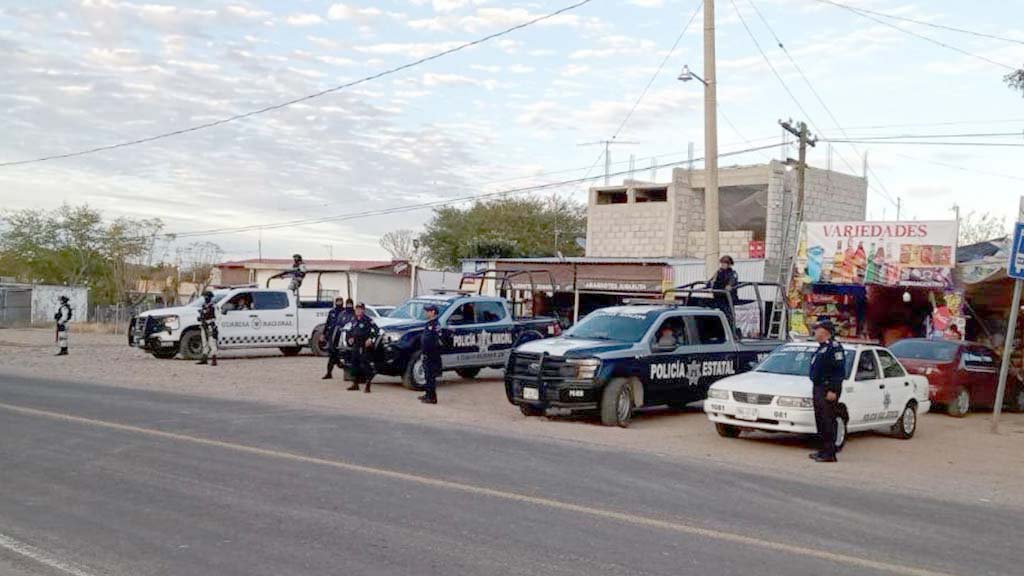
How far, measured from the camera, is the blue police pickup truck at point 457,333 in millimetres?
20672

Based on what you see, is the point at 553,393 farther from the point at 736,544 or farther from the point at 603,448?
the point at 736,544

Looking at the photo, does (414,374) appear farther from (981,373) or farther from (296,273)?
(981,373)

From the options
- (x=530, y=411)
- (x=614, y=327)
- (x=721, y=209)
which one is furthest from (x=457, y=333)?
(x=721, y=209)

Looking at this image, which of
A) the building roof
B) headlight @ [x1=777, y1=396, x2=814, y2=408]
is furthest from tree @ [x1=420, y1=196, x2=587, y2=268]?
headlight @ [x1=777, y1=396, x2=814, y2=408]

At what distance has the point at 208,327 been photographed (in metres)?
25.8

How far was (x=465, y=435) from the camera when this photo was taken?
13656 mm

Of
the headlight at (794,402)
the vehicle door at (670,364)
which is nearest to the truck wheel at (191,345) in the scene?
the vehicle door at (670,364)

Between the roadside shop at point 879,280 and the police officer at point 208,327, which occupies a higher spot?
the roadside shop at point 879,280

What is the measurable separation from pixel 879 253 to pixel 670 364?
9.51 meters

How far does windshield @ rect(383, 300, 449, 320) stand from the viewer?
21719mm

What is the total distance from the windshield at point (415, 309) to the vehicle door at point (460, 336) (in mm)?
229

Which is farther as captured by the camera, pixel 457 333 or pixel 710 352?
pixel 457 333

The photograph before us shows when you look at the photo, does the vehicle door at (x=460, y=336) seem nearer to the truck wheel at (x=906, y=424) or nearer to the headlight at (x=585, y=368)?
the headlight at (x=585, y=368)

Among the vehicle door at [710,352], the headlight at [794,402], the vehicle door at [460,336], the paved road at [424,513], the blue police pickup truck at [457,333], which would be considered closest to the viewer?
the paved road at [424,513]
